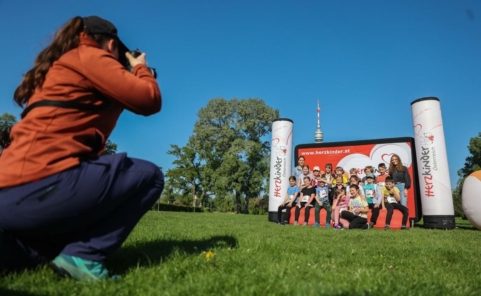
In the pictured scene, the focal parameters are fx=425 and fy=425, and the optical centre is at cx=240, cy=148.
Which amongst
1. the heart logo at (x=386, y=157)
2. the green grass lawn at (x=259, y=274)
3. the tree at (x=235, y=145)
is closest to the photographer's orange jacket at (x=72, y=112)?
the green grass lawn at (x=259, y=274)

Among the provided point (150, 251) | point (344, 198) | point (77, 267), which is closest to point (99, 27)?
point (77, 267)

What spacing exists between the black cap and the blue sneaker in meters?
1.51

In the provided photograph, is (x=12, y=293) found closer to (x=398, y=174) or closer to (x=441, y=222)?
(x=398, y=174)

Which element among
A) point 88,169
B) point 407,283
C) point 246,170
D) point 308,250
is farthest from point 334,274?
point 246,170

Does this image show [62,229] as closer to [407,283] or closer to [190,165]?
[407,283]

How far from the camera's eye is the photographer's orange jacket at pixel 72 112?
253cm

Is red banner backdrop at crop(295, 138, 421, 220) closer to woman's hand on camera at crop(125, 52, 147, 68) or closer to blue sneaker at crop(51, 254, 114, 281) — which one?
woman's hand on camera at crop(125, 52, 147, 68)

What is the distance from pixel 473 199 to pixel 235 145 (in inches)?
1642

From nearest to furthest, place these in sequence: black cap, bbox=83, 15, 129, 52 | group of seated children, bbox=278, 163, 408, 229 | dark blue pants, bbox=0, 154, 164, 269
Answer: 1. dark blue pants, bbox=0, 154, 164, 269
2. black cap, bbox=83, 15, 129, 52
3. group of seated children, bbox=278, 163, 408, 229

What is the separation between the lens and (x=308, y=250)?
4887mm

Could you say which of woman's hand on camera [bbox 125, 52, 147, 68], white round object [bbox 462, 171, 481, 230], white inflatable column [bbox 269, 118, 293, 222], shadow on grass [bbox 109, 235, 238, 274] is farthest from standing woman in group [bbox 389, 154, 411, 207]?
woman's hand on camera [bbox 125, 52, 147, 68]

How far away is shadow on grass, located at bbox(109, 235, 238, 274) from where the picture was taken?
3.48m

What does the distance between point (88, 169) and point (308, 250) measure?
3.02 metres

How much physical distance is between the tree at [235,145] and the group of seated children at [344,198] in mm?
36820
